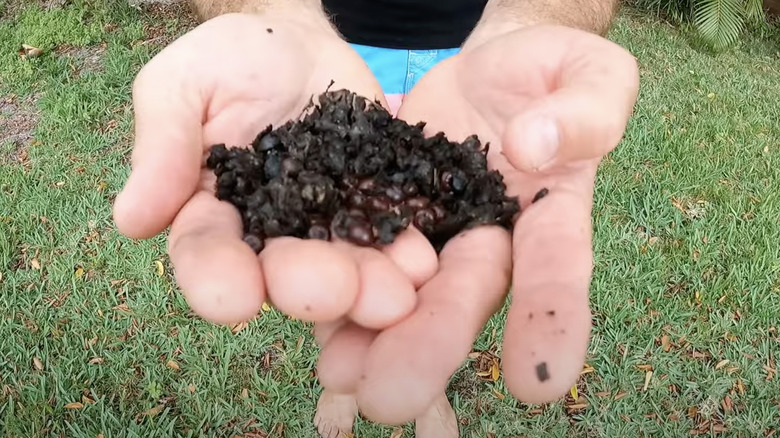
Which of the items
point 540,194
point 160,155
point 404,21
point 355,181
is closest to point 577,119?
point 540,194

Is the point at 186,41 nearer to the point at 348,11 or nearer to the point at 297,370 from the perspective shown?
the point at 348,11

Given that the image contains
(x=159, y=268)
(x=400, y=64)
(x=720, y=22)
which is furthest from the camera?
(x=720, y=22)

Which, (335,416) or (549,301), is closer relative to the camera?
(549,301)

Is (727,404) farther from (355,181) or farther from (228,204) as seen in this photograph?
(228,204)

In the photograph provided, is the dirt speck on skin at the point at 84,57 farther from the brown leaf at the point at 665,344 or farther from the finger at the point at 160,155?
the brown leaf at the point at 665,344

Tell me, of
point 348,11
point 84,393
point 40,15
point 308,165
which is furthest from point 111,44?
point 308,165

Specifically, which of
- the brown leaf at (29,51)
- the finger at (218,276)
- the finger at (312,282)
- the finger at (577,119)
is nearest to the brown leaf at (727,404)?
the finger at (577,119)
